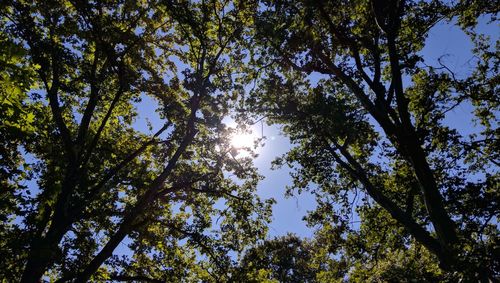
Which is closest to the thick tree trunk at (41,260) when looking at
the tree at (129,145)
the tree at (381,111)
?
the tree at (129,145)

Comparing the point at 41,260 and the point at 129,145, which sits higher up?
the point at 129,145

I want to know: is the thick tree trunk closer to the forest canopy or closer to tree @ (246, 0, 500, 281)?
the forest canopy

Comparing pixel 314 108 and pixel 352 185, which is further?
pixel 352 185

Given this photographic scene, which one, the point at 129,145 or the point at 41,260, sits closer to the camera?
the point at 41,260

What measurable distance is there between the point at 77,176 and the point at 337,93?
11756 millimetres

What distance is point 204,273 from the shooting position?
1546cm

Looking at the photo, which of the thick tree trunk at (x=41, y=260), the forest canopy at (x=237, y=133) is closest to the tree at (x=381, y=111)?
the forest canopy at (x=237, y=133)

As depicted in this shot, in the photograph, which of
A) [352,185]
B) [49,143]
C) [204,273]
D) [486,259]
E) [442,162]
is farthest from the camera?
[352,185]

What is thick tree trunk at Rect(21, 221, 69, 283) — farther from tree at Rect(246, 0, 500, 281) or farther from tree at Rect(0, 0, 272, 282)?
tree at Rect(246, 0, 500, 281)

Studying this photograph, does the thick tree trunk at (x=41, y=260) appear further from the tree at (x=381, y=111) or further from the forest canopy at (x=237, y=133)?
the tree at (x=381, y=111)

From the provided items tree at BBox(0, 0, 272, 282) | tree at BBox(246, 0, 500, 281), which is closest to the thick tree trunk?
tree at BBox(0, 0, 272, 282)

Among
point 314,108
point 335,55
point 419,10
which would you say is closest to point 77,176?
point 314,108

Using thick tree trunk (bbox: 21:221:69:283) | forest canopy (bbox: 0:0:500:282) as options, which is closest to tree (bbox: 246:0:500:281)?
forest canopy (bbox: 0:0:500:282)

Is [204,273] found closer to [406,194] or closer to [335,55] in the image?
[406,194]
